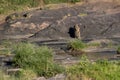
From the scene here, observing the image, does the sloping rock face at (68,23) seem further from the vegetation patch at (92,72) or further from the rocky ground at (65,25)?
the vegetation patch at (92,72)

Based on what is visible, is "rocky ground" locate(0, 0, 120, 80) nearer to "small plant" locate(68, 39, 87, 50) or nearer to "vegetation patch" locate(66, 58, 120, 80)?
"small plant" locate(68, 39, 87, 50)

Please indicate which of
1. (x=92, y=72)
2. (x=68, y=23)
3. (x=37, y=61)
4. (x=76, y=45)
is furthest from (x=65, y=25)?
(x=92, y=72)

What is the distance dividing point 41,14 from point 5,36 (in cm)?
503

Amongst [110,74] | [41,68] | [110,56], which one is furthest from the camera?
[110,56]

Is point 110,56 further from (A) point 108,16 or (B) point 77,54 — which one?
(A) point 108,16

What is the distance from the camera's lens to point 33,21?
4953 centimetres

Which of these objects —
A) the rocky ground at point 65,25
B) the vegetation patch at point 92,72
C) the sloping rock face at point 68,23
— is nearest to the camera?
the vegetation patch at point 92,72

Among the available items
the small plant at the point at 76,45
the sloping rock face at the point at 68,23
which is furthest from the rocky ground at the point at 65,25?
the small plant at the point at 76,45

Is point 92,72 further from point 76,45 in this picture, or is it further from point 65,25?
point 65,25

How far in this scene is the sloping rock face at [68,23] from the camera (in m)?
46.5

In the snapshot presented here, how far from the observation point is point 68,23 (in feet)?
159

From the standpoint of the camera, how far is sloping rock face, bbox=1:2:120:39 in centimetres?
4653

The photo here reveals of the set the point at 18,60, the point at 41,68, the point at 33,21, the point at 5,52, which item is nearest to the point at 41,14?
the point at 33,21

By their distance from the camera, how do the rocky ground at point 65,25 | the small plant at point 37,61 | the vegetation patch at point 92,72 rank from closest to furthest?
1. the vegetation patch at point 92,72
2. the small plant at point 37,61
3. the rocky ground at point 65,25
